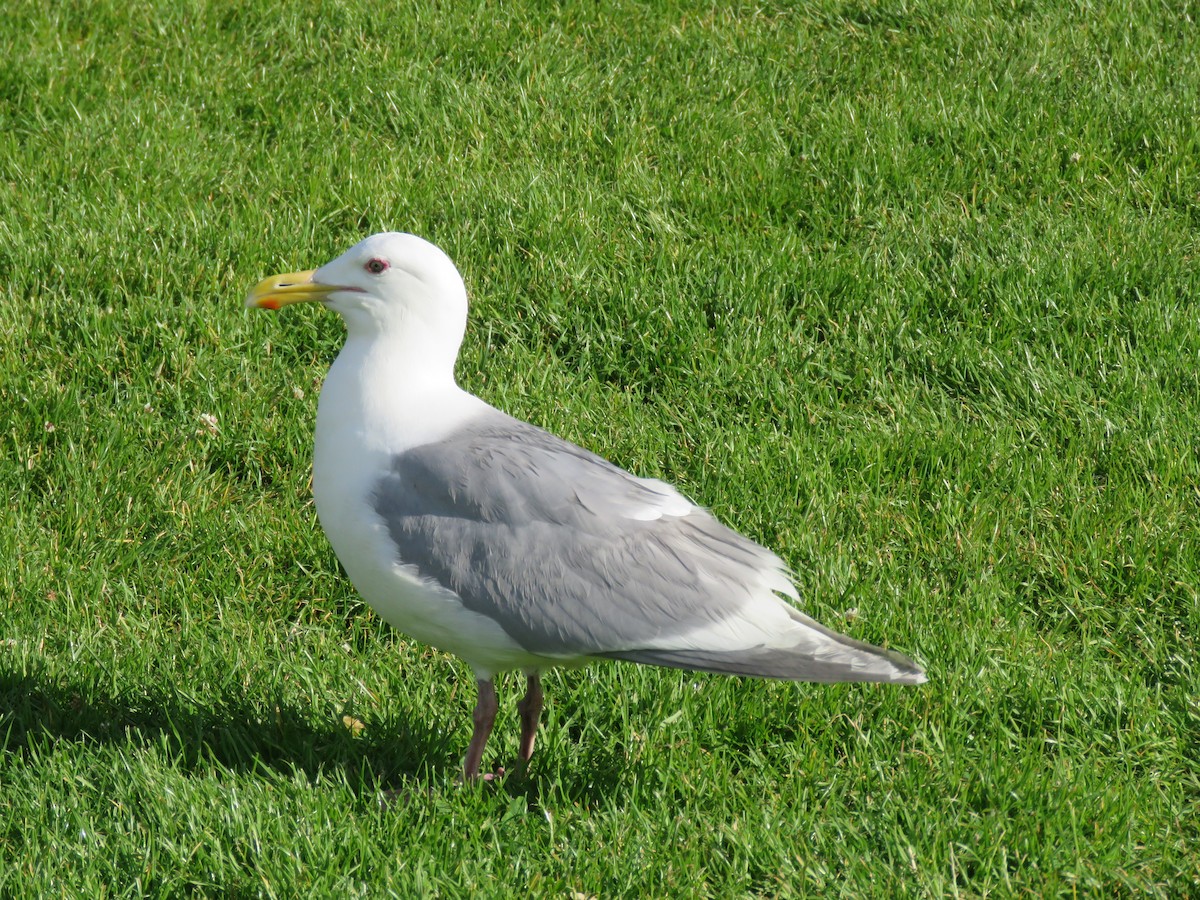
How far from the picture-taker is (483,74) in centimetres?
690

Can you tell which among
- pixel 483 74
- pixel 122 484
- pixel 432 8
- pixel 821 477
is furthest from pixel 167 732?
pixel 432 8

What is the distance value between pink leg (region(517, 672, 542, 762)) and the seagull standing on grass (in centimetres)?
8

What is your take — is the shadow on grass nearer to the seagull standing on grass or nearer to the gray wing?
the seagull standing on grass

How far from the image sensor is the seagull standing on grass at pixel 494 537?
348 centimetres

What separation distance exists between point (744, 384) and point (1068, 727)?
1.88 meters

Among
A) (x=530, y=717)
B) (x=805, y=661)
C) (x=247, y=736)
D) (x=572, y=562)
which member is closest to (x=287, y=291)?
(x=572, y=562)

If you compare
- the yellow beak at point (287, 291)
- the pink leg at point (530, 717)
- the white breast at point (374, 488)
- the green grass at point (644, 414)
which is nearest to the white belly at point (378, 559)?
the white breast at point (374, 488)

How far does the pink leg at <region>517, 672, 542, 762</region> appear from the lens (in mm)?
3844

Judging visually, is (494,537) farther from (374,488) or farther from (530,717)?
(530,717)

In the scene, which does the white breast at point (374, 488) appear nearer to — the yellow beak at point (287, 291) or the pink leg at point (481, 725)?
A: the pink leg at point (481, 725)

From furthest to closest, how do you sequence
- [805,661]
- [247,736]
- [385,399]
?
[247,736]
[385,399]
[805,661]

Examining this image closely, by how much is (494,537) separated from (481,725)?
56 centimetres

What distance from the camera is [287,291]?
3.83 metres

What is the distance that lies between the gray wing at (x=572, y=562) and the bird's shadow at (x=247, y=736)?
0.54 m
